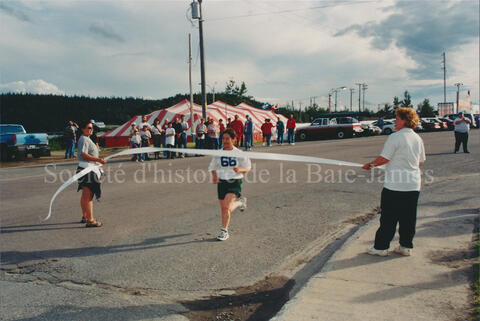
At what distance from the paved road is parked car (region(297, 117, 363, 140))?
20.5 m

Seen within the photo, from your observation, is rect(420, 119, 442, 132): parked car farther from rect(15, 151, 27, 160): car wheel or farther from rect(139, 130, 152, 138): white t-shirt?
rect(15, 151, 27, 160): car wheel

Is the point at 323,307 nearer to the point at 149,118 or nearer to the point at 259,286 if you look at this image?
the point at 259,286

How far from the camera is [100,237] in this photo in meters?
5.41

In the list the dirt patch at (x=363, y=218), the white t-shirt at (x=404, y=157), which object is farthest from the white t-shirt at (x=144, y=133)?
the white t-shirt at (x=404, y=157)

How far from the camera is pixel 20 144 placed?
61.3 ft

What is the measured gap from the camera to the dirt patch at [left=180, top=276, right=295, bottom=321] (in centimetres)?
320

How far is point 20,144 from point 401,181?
64.0 feet

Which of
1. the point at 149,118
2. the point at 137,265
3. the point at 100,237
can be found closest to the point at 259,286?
the point at 137,265

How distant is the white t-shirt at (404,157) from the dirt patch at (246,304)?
1.66m

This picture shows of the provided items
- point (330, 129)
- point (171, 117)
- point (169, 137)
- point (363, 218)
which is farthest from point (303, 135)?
point (363, 218)

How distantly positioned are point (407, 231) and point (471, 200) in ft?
11.5

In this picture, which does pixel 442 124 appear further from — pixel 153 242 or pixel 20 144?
pixel 153 242

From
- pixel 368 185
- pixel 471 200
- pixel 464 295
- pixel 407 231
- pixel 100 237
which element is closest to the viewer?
pixel 464 295

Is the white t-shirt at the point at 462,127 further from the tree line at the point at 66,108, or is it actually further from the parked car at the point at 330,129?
the tree line at the point at 66,108
